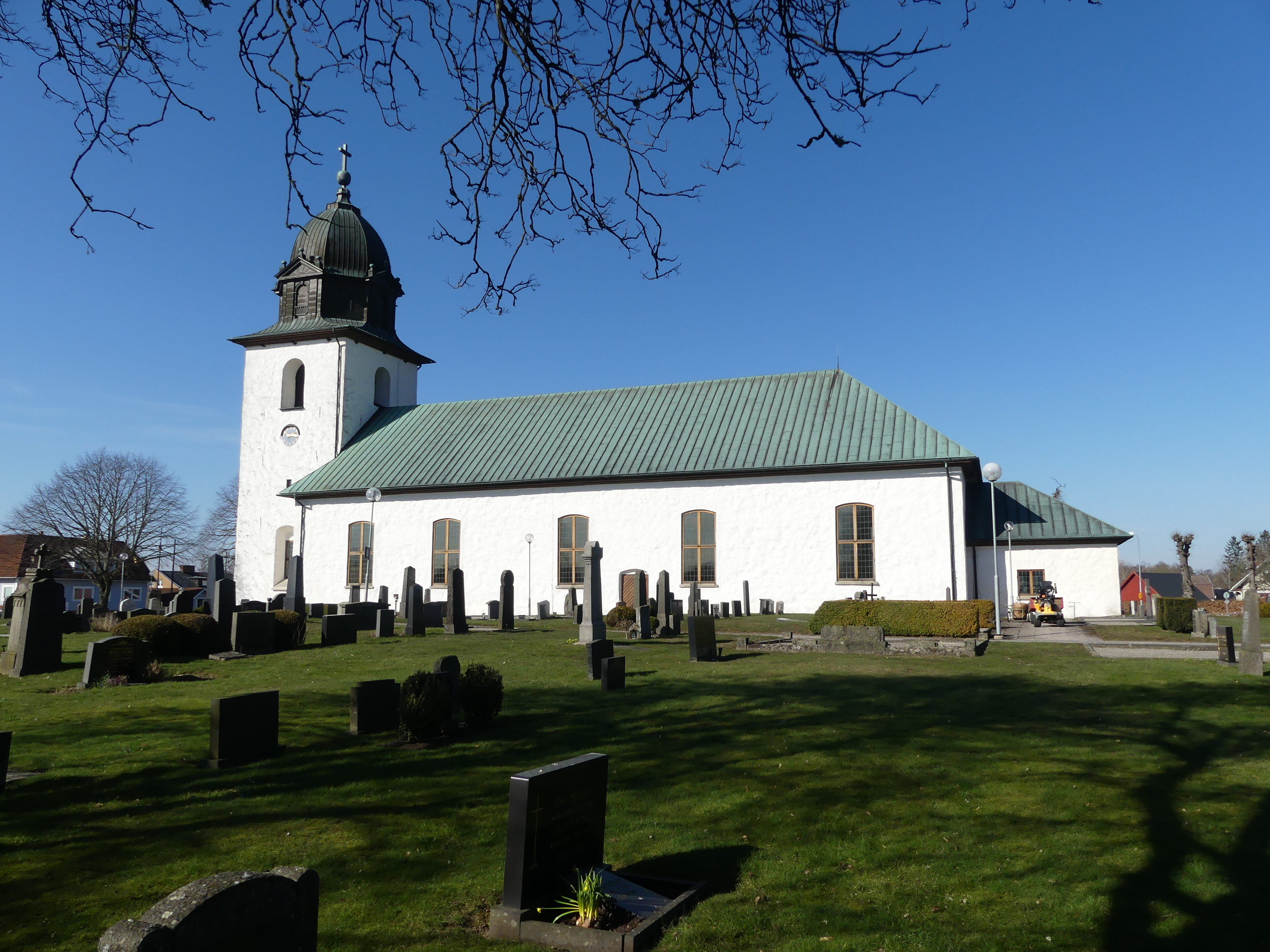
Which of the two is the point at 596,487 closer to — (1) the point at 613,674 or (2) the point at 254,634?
(2) the point at 254,634

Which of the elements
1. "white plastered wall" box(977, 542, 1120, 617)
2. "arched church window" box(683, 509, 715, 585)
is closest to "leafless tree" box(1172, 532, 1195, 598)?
"white plastered wall" box(977, 542, 1120, 617)

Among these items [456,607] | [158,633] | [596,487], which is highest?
[596,487]

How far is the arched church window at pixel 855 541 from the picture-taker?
25359 millimetres

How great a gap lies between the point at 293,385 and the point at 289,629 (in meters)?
19.8

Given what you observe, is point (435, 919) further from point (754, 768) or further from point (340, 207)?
point (340, 207)

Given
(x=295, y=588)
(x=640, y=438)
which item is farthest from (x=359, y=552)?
(x=640, y=438)

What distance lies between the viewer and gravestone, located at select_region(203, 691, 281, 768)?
24.6 ft

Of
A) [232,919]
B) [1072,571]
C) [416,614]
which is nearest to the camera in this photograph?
[232,919]

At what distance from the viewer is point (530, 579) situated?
29.1 metres

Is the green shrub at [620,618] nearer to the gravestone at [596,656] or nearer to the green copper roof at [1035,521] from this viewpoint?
the gravestone at [596,656]

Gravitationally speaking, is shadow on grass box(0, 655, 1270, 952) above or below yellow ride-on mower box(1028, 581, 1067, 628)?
below

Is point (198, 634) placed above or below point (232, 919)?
above

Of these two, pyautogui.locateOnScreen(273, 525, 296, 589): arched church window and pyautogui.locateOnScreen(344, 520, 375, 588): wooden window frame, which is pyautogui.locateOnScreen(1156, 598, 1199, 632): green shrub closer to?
pyautogui.locateOnScreen(344, 520, 375, 588): wooden window frame

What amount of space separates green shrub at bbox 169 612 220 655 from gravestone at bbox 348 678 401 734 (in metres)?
8.28
